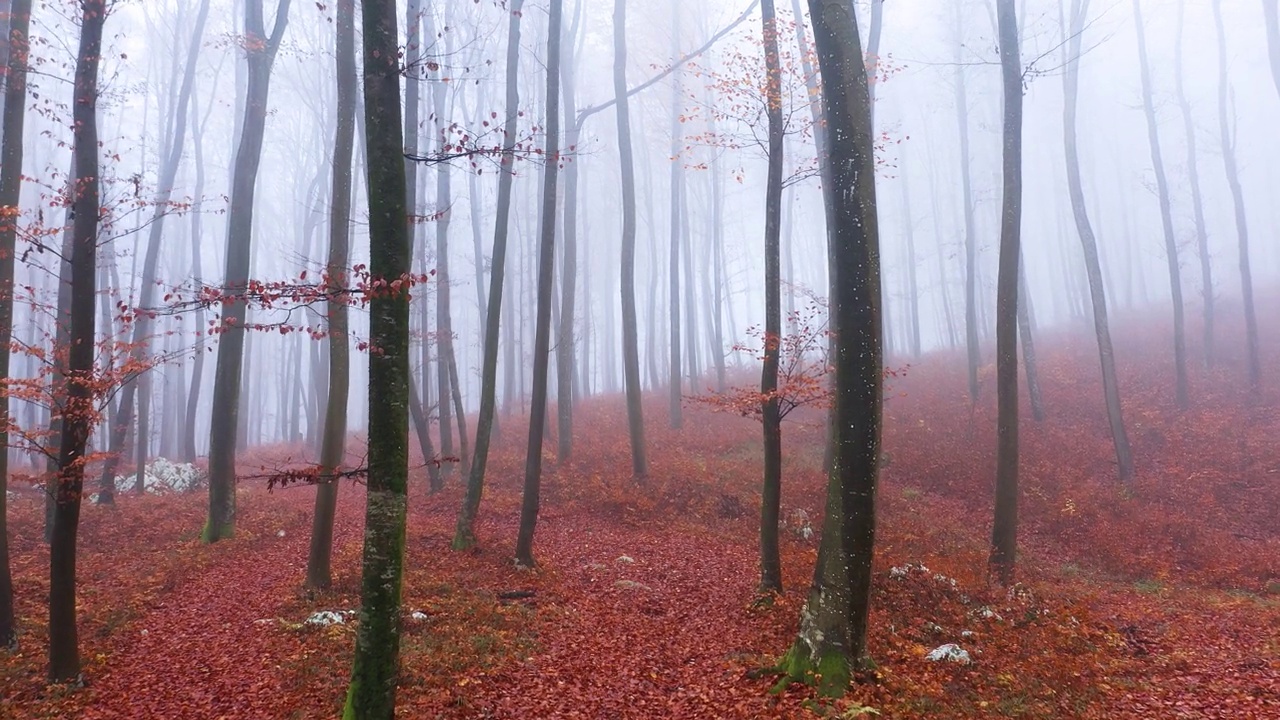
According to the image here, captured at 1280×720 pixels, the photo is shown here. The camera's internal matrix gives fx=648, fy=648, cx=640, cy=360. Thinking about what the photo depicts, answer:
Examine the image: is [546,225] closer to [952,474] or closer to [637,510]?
[637,510]

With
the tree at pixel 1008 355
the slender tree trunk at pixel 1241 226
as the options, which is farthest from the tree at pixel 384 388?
the slender tree trunk at pixel 1241 226

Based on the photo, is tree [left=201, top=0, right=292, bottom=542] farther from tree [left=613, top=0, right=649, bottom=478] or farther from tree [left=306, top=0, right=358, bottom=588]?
tree [left=613, top=0, right=649, bottom=478]

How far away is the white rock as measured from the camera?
7164 millimetres

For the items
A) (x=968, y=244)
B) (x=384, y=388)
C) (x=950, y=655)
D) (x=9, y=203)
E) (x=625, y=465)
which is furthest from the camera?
(x=968, y=244)

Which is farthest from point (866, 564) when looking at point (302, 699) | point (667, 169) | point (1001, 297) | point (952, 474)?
point (667, 169)

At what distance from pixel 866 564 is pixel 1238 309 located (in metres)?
34.1

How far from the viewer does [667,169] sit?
116 ft

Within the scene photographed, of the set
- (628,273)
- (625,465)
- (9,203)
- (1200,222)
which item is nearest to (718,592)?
(625,465)

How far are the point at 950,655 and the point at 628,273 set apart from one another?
41.0 feet

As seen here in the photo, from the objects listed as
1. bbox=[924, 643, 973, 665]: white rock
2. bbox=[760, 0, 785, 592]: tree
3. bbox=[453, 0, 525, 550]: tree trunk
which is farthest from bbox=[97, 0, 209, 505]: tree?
bbox=[924, 643, 973, 665]: white rock

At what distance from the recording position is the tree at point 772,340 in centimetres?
919

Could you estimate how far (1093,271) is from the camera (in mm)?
17375

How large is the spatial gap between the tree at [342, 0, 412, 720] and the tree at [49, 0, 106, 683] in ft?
11.0

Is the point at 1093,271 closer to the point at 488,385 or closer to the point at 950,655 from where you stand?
the point at 950,655
